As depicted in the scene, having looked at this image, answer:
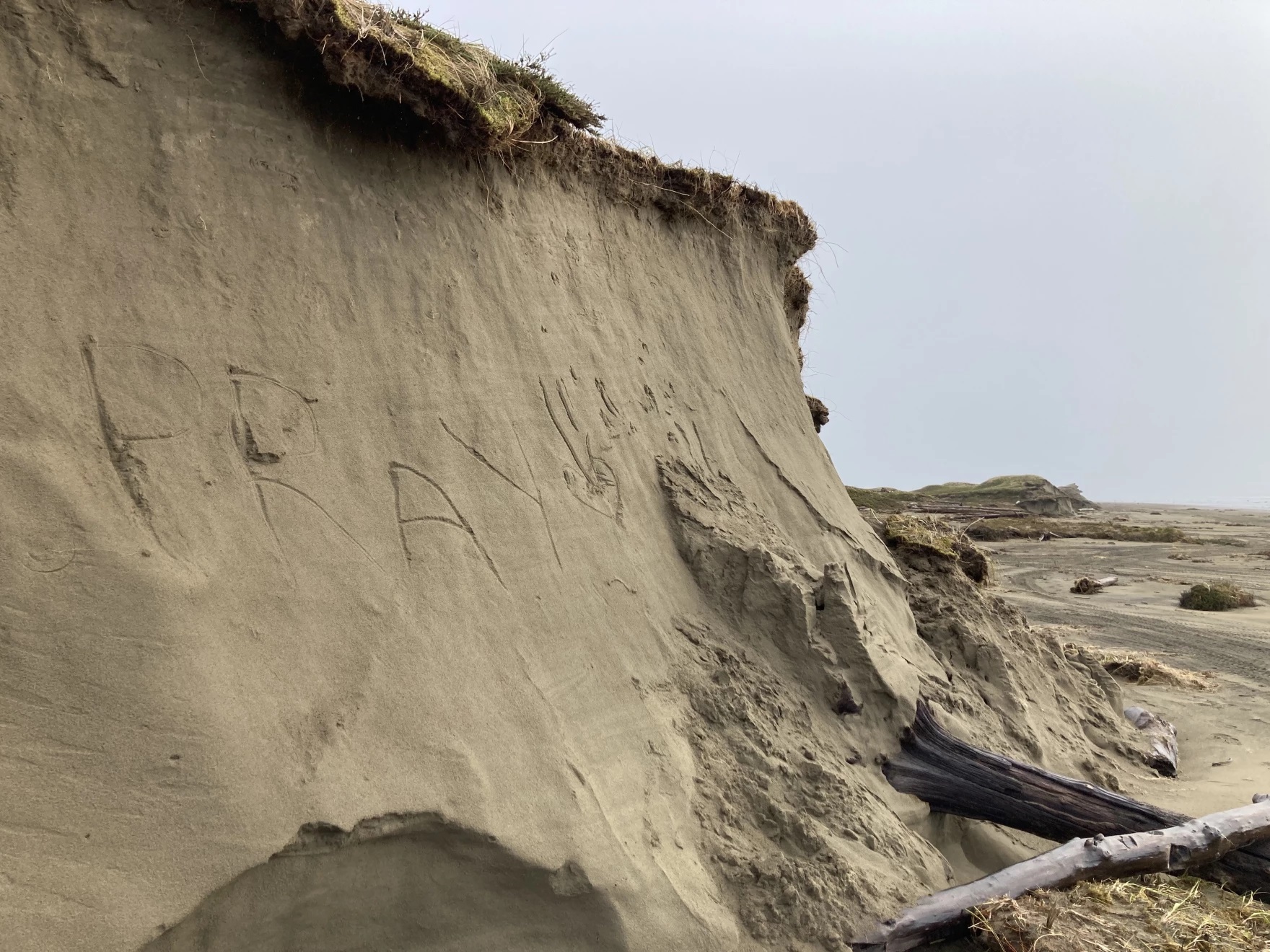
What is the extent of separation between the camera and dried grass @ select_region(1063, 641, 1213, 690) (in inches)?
337

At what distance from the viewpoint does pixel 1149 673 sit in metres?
8.76

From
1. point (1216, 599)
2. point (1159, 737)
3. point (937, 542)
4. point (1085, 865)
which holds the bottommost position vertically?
point (1085, 865)

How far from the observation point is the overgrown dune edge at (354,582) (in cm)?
239

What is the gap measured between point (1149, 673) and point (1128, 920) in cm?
618

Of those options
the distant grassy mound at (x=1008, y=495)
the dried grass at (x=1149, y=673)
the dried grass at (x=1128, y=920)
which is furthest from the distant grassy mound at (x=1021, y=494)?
the dried grass at (x=1128, y=920)

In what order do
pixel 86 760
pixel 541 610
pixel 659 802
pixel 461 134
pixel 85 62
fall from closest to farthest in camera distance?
pixel 86 760 < pixel 85 62 < pixel 659 802 < pixel 541 610 < pixel 461 134

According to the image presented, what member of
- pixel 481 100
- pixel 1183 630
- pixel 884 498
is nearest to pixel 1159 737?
pixel 1183 630

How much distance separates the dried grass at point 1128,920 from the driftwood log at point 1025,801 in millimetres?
218

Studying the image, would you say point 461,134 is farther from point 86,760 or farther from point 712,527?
point 86,760

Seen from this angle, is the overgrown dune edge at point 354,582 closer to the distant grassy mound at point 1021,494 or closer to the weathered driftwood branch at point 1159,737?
the weathered driftwood branch at point 1159,737

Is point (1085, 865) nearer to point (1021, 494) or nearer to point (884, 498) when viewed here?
point (884, 498)

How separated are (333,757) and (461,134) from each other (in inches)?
119

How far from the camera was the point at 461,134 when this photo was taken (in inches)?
158

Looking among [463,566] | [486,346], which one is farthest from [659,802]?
[486,346]
